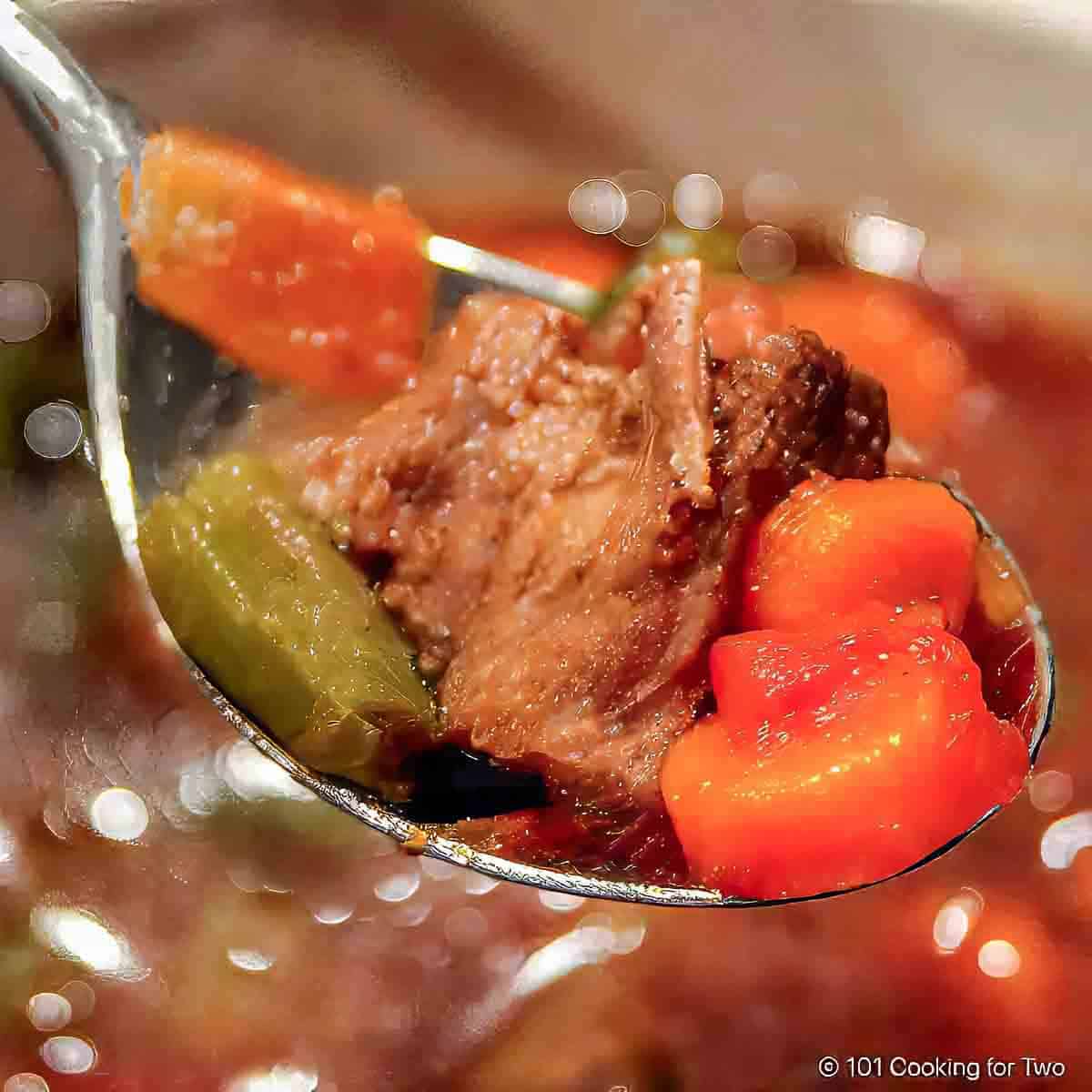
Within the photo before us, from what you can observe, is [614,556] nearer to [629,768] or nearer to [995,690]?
[629,768]

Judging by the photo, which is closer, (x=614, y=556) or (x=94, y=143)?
(x=614, y=556)

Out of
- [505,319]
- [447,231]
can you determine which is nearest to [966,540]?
[505,319]

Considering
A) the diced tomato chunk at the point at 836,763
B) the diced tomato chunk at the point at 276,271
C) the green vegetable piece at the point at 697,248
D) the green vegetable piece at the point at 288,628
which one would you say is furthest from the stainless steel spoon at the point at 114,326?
the green vegetable piece at the point at 697,248

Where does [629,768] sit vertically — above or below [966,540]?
below

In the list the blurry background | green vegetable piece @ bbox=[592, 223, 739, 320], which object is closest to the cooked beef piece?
the blurry background

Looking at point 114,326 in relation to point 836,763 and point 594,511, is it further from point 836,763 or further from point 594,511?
point 836,763

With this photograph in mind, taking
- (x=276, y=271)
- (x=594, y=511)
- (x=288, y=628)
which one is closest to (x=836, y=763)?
(x=594, y=511)

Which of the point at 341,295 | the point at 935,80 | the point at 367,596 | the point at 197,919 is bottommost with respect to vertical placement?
the point at 197,919

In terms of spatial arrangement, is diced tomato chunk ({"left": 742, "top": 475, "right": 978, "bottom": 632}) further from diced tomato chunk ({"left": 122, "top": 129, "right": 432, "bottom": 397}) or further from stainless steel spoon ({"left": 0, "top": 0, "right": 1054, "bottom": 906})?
diced tomato chunk ({"left": 122, "top": 129, "right": 432, "bottom": 397})

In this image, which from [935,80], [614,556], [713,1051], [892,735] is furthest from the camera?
[935,80]
